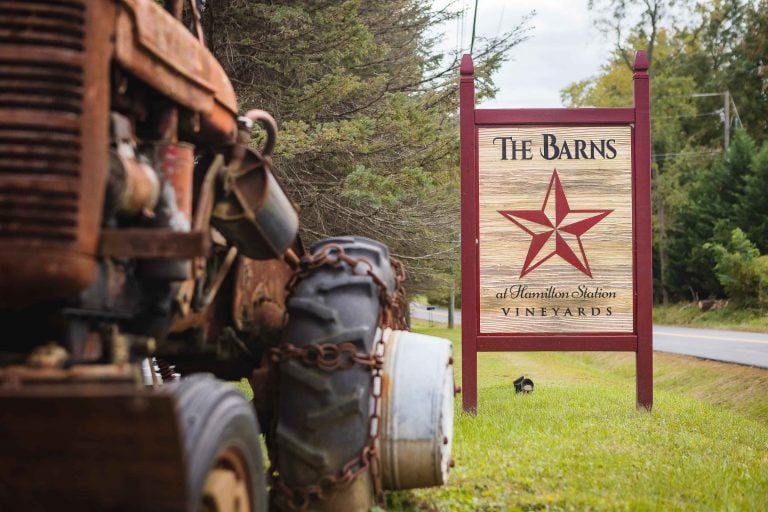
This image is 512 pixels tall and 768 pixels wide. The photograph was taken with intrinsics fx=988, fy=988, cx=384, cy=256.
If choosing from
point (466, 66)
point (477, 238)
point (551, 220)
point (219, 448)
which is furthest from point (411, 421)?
point (466, 66)

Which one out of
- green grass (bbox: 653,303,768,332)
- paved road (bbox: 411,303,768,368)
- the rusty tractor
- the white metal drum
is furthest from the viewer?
green grass (bbox: 653,303,768,332)

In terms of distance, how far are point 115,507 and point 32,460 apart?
19 centimetres

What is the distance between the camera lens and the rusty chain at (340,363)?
3.56m

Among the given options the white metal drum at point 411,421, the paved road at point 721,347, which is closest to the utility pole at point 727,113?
the paved road at point 721,347

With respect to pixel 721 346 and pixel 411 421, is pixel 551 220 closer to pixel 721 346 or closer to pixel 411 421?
pixel 411 421

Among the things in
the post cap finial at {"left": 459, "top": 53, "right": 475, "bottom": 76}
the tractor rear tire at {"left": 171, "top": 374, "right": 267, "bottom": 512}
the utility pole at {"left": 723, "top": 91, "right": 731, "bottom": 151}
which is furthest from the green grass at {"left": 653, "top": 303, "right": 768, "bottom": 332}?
the tractor rear tire at {"left": 171, "top": 374, "right": 267, "bottom": 512}

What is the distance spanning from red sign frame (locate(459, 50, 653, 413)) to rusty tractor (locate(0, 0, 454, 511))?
4409 mm

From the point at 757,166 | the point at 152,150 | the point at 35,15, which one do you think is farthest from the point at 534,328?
the point at 757,166

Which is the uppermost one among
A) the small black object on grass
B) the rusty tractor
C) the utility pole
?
the utility pole

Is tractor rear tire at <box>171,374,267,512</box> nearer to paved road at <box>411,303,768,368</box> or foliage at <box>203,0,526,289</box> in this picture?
foliage at <box>203,0,526,289</box>

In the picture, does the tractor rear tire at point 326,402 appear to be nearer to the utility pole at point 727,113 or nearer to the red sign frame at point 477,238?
the red sign frame at point 477,238

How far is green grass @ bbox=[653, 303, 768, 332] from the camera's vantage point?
28.3 m

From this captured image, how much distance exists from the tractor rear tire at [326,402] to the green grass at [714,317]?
23509 millimetres

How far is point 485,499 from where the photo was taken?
197 inches
